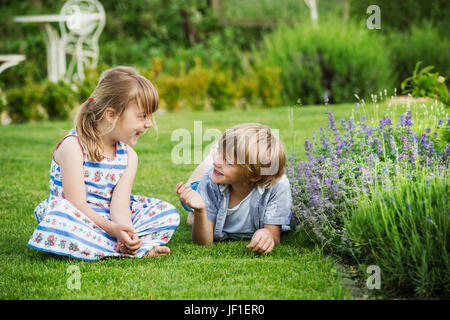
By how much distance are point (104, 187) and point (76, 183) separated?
22cm

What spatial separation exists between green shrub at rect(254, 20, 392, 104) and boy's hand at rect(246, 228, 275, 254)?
685 cm

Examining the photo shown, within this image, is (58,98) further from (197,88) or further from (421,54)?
(421,54)

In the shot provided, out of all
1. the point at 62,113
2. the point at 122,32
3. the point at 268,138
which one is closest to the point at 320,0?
the point at 122,32

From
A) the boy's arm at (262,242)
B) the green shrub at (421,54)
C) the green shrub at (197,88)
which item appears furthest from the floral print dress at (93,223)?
the green shrub at (421,54)

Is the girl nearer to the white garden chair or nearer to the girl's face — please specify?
the girl's face

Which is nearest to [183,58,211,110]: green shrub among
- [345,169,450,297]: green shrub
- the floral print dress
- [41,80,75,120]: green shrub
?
[41,80,75,120]: green shrub

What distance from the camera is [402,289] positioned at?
2.37 metres

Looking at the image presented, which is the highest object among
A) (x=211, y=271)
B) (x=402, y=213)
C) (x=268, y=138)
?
(x=268, y=138)

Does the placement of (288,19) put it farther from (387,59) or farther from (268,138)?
(268,138)

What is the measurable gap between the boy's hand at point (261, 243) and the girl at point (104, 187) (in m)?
0.48

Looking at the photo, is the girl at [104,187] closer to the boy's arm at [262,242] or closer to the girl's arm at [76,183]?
the girl's arm at [76,183]

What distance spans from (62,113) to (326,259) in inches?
257

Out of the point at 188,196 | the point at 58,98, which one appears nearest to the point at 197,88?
the point at 58,98
